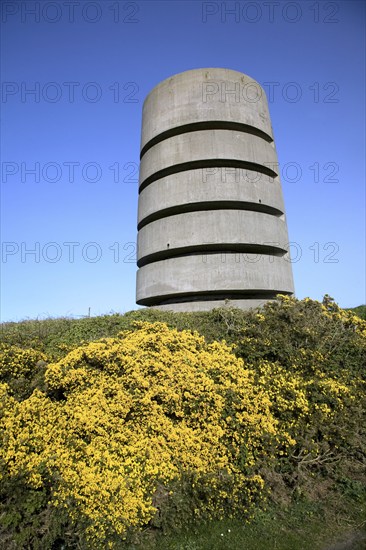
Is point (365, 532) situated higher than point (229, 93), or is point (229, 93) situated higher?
point (229, 93)

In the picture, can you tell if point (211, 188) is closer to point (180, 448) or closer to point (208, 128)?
point (208, 128)

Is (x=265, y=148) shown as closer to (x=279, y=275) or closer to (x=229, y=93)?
(x=229, y=93)

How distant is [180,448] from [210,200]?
465 inches

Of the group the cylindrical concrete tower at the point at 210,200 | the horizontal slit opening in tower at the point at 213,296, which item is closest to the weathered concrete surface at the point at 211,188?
the cylindrical concrete tower at the point at 210,200

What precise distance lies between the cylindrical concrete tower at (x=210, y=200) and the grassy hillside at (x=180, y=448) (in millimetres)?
8394

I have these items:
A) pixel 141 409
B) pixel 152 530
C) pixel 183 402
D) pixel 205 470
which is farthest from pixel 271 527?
pixel 141 409

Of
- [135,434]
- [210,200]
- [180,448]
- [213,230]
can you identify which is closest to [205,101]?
[210,200]

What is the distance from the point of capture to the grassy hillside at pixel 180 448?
353cm

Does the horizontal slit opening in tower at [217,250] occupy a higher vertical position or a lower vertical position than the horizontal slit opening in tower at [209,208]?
lower

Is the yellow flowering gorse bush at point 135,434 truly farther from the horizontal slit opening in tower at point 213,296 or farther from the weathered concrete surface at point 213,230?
the weathered concrete surface at point 213,230

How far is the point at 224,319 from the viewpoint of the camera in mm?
7672

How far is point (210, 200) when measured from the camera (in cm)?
1455

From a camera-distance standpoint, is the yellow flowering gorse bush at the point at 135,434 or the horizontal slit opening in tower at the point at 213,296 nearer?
the yellow flowering gorse bush at the point at 135,434

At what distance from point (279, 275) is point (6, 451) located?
1360 centimetres
